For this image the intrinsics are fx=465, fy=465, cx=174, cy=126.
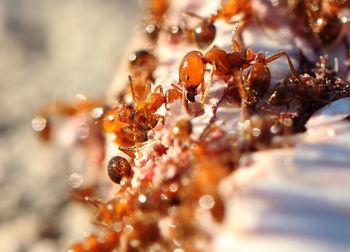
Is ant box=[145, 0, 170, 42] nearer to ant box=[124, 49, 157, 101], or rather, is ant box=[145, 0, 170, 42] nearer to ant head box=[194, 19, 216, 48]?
ant box=[124, 49, 157, 101]

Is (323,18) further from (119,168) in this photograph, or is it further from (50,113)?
(50,113)

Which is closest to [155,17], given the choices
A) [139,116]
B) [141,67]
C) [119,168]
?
[141,67]

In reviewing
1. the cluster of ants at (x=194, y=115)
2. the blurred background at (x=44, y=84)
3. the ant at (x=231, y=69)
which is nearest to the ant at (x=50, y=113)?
the blurred background at (x=44, y=84)

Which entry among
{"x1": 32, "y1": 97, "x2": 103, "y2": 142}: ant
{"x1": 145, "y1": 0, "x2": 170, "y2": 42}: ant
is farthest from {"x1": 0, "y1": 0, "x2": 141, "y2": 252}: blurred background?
{"x1": 145, "y1": 0, "x2": 170, "y2": 42}: ant

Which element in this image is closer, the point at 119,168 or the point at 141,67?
the point at 119,168

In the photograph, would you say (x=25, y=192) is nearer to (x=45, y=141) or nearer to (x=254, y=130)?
(x=45, y=141)

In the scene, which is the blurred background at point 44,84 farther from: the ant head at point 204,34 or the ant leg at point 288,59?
the ant leg at point 288,59
